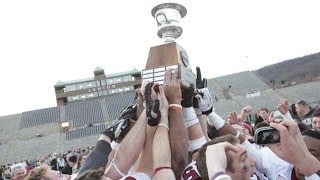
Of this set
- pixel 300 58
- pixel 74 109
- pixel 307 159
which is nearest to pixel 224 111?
pixel 74 109

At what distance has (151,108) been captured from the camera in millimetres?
2400

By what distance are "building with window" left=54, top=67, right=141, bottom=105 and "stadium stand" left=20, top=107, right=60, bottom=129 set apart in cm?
758

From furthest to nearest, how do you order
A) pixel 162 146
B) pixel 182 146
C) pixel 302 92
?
pixel 302 92 < pixel 182 146 < pixel 162 146

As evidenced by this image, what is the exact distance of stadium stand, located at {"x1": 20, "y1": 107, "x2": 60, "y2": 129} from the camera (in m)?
38.3

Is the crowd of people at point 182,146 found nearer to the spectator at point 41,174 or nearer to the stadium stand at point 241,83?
the spectator at point 41,174

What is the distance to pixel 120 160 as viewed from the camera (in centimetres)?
250

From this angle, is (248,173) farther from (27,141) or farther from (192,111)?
(27,141)

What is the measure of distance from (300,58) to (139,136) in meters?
55.2

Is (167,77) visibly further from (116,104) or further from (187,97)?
(116,104)

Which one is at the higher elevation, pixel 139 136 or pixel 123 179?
pixel 139 136

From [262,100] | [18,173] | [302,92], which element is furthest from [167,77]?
[302,92]

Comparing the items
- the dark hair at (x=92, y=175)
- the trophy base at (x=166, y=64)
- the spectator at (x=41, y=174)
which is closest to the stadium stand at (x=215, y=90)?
the spectator at (x=41, y=174)

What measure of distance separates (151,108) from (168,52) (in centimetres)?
52

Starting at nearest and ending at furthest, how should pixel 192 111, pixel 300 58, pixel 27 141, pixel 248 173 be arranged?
1. pixel 248 173
2. pixel 192 111
3. pixel 27 141
4. pixel 300 58
